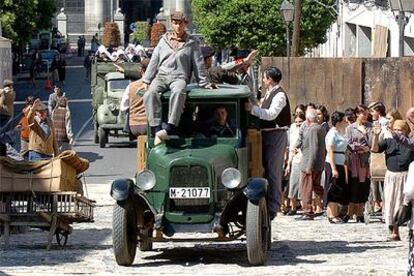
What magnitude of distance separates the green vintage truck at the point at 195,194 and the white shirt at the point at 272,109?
34 centimetres

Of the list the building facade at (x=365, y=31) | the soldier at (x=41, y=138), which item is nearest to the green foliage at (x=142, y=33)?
the building facade at (x=365, y=31)

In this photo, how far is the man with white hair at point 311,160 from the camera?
21188 mm

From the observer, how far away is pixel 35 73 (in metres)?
75.2

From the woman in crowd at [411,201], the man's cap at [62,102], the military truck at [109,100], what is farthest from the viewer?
the military truck at [109,100]

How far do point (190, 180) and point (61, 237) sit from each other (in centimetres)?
342

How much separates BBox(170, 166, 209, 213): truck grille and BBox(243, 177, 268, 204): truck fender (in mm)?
440

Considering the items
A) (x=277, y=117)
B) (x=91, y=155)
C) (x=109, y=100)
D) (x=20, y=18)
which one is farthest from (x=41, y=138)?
(x=20, y=18)

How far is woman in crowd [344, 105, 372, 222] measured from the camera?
21.0m

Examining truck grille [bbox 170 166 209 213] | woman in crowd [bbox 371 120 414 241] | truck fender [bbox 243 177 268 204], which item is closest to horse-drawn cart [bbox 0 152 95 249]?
truck grille [bbox 170 166 209 213]

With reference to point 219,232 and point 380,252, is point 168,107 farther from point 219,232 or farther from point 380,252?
point 380,252

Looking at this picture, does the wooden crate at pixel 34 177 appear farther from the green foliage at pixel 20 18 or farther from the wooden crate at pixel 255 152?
the green foliage at pixel 20 18

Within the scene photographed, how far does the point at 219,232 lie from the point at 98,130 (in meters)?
23.6

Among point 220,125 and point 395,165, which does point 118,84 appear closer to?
point 395,165

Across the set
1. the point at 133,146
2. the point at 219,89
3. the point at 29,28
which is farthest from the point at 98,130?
the point at 29,28
